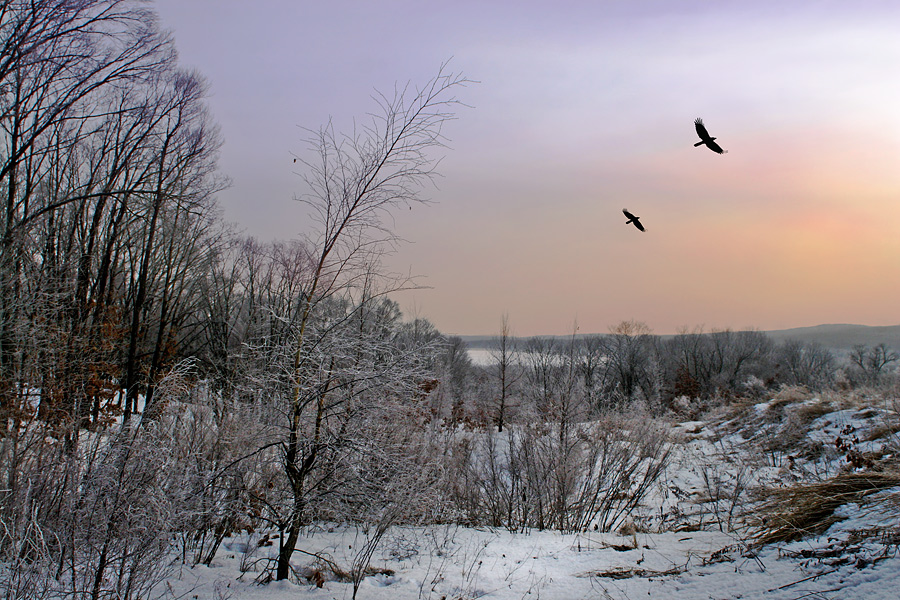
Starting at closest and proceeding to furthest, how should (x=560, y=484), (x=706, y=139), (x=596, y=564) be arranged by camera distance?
(x=706, y=139), (x=596, y=564), (x=560, y=484)

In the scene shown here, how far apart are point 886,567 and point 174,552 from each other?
6.83m

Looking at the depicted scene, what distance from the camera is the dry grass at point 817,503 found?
4.41 metres

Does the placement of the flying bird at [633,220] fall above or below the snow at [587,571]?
above

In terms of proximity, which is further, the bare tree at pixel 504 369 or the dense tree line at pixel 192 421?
the bare tree at pixel 504 369

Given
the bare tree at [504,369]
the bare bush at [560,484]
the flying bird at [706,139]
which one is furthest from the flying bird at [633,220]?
the bare tree at [504,369]

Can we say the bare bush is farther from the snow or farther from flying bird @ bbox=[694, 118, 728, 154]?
flying bird @ bbox=[694, 118, 728, 154]

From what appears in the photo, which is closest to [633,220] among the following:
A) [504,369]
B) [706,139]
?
[706,139]

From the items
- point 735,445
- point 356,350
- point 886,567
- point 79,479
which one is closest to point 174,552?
point 79,479

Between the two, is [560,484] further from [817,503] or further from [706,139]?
[706,139]

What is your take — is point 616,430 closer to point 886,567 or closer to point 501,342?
point 886,567

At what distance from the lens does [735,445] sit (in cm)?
1512

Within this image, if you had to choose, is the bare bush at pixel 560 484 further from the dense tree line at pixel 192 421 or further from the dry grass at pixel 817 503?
the dry grass at pixel 817 503

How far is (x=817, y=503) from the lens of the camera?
4.61 m

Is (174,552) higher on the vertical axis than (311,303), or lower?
lower
